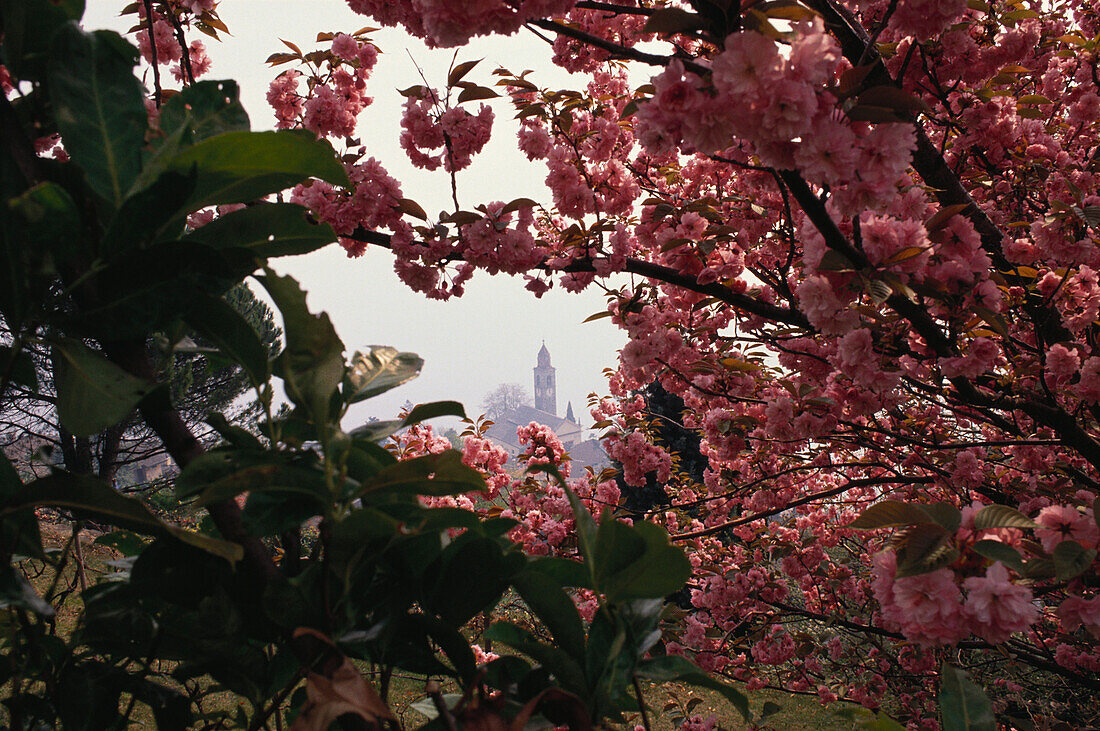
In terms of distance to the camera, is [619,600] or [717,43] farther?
[717,43]

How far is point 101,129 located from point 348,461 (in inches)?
14.0

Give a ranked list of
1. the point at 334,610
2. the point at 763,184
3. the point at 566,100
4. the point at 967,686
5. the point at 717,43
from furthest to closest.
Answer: the point at 566,100 < the point at 763,184 < the point at 717,43 < the point at 967,686 < the point at 334,610

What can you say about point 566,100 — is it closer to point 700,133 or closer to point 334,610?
point 700,133

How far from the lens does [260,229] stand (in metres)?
0.61

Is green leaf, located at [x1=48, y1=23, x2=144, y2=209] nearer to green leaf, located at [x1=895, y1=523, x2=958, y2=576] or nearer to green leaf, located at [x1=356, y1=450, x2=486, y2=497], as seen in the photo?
green leaf, located at [x1=356, y1=450, x2=486, y2=497]

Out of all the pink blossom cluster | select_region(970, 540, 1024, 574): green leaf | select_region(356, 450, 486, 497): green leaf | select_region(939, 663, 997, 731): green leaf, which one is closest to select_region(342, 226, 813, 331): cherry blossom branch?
the pink blossom cluster

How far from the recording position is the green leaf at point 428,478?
1.68 feet

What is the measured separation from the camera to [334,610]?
0.50m

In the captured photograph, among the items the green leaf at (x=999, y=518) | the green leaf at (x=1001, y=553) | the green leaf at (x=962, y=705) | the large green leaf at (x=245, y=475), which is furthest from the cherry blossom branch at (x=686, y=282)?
the large green leaf at (x=245, y=475)

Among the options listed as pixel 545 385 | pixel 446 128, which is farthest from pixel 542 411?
pixel 446 128

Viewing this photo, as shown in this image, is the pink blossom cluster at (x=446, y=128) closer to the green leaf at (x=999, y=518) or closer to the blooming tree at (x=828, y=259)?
the blooming tree at (x=828, y=259)

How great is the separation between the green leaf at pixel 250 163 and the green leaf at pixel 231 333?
3.7 inches

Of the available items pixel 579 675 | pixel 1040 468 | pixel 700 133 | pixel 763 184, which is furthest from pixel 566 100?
pixel 1040 468

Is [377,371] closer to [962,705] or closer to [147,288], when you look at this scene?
[147,288]
